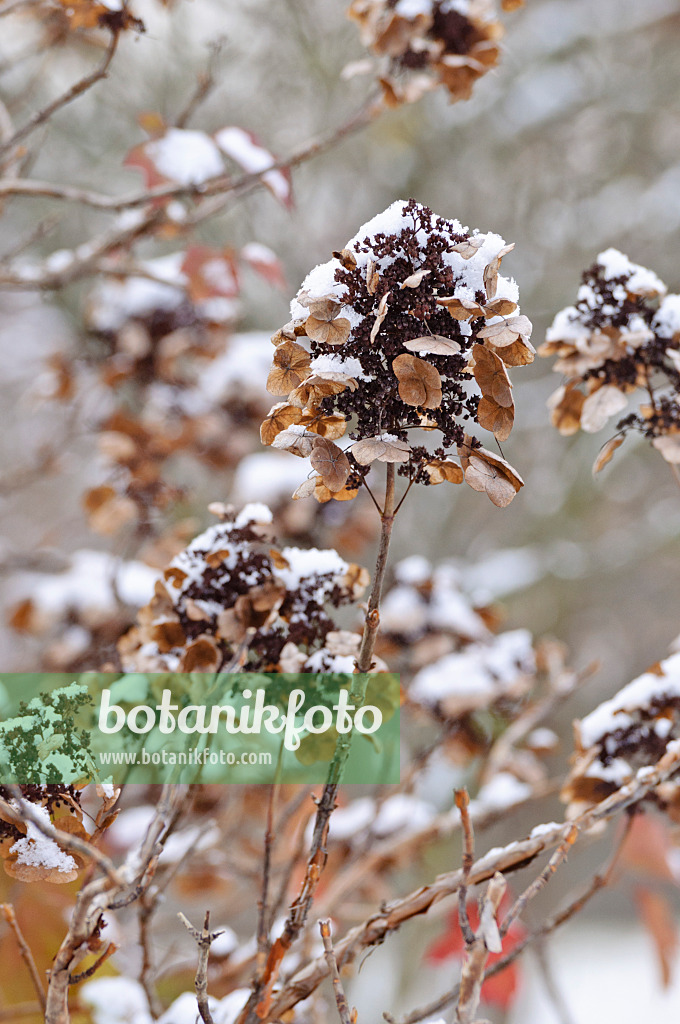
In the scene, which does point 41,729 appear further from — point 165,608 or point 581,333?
point 581,333

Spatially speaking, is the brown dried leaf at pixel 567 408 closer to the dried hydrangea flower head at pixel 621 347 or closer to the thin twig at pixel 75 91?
the dried hydrangea flower head at pixel 621 347

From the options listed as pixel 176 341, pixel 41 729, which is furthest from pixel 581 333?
pixel 176 341

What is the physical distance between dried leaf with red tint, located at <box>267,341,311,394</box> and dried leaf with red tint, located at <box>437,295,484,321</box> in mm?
104

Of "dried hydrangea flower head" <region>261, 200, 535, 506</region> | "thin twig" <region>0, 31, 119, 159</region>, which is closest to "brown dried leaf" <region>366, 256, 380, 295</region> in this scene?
"dried hydrangea flower head" <region>261, 200, 535, 506</region>

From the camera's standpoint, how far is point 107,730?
63 centimetres

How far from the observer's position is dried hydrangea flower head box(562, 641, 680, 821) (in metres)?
0.65

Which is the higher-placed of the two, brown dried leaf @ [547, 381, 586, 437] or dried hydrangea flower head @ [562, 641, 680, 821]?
brown dried leaf @ [547, 381, 586, 437]

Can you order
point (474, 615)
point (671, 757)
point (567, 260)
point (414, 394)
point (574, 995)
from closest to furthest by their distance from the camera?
point (414, 394) < point (671, 757) < point (474, 615) < point (567, 260) < point (574, 995)

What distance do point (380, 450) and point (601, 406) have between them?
0.31m

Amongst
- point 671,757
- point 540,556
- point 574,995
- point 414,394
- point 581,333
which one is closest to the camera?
point 414,394

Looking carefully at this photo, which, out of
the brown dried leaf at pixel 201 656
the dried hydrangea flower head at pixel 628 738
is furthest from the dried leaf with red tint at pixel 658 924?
the brown dried leaf at pixel 201 656

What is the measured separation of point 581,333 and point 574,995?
5.31 meters

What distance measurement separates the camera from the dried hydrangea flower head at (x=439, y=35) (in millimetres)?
878

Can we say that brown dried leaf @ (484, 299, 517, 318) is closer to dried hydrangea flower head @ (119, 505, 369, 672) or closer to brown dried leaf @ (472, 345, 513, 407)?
brown dried leaf @ (472, 345, 513, 407)
